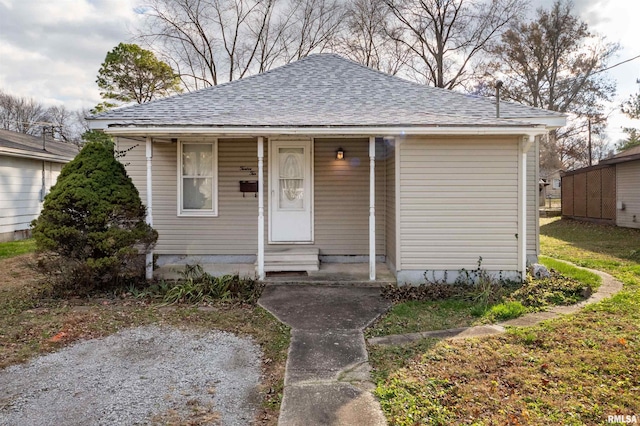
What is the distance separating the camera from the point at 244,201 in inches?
289

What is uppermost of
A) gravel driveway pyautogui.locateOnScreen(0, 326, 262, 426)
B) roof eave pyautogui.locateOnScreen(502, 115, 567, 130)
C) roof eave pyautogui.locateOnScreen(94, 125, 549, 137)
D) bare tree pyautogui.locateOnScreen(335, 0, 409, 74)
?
bare tree pyautogui.locateOnScreen(335, 0, 409, 74)

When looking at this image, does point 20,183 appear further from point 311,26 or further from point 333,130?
point 311,26

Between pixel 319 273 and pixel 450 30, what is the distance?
17.7 m

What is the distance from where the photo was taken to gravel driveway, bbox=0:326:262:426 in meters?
2.69

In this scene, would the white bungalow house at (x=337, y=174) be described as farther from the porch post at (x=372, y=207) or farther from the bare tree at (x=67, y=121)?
the bare tree at (x=67, y=121)

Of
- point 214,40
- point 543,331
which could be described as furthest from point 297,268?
point 214,40

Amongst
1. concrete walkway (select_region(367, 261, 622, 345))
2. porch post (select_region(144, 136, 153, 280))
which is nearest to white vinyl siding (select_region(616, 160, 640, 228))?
concrete walkway (select_region(367, 261, 622, 345))

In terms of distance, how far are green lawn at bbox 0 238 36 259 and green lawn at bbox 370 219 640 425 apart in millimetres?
9362

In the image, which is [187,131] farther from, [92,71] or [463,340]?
[92,71]

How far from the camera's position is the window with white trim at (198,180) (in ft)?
23.9

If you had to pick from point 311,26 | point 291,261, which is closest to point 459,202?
point 291,261

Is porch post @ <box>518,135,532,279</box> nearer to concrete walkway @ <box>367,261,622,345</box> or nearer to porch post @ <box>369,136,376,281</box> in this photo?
concrete walkway @ <box>367,261,622,345</box>

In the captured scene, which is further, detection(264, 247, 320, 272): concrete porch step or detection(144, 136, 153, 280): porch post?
detection(264, 247, 320, 272): concrete porch step

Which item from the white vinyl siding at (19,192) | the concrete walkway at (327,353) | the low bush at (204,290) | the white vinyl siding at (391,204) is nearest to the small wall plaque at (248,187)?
the low bush at (204,290)
